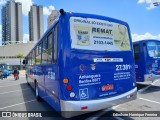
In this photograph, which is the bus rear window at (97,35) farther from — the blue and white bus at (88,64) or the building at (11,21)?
the building at (11,21)

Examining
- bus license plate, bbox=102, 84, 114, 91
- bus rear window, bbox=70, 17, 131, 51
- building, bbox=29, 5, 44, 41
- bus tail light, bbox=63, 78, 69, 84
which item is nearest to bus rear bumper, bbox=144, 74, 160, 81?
bus rear window, bbox=70, 17, 131, 51

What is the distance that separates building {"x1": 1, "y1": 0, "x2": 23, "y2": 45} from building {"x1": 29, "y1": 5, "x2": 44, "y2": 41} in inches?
398

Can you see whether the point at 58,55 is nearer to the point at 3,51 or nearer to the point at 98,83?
the point at 98,83

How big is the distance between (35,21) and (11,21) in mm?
15827

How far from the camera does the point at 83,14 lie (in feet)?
18.7

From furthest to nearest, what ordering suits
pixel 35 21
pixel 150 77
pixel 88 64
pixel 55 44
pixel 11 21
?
pixel 11 21, pixel 35 21, pixel 150 77, pixel 55 44, pixel 88 64

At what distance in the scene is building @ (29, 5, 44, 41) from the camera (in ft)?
384

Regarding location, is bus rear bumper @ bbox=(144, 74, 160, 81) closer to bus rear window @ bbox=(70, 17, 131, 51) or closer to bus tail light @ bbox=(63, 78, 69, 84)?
bus rear window @ bbox=(70, 17, 131, 51)

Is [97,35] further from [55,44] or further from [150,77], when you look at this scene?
[150,77]

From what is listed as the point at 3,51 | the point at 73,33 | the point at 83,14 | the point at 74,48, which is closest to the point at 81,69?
the point at 74,48

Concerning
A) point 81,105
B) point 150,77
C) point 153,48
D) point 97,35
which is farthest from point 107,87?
point 153,48

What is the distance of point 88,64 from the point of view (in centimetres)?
554

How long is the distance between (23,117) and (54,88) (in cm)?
213

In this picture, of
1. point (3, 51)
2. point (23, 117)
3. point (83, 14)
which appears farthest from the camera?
point (3, 51)
